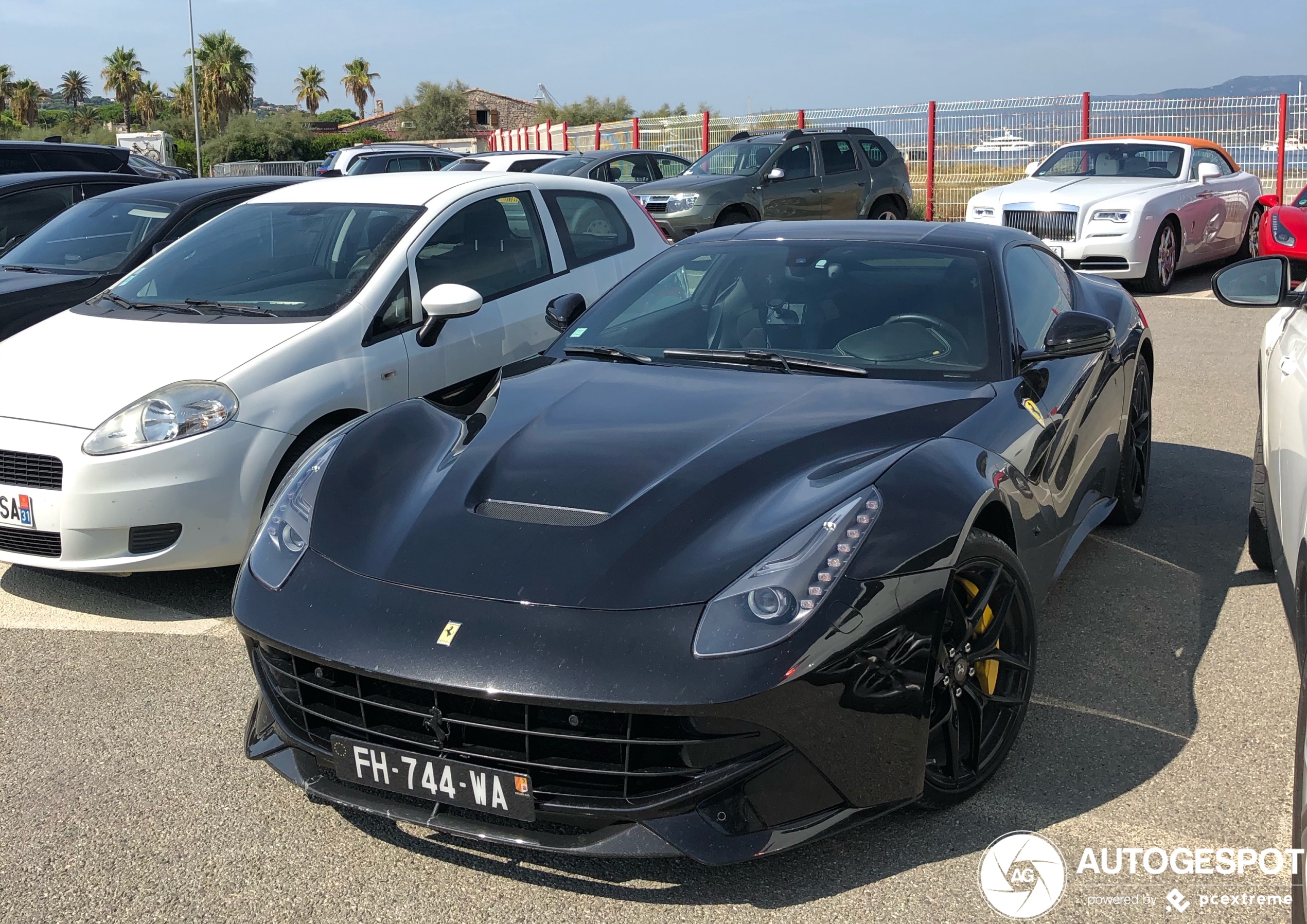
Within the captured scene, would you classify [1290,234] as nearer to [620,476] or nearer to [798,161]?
[798,161]

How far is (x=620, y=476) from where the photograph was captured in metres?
2.96

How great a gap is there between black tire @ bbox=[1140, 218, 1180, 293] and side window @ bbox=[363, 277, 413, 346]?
29.4ft

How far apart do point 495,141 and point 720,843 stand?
4414 centimetres

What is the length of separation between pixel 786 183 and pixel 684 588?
42.6 feet

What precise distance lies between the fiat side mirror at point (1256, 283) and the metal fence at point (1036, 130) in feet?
46.2

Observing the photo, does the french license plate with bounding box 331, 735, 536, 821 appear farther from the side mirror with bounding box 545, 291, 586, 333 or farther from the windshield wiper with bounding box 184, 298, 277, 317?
the windshield wiper with bounding box 184, 298, 277, 317

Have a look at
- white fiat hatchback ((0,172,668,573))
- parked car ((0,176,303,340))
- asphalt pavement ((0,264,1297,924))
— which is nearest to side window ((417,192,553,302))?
white fiat hatchback ((0,172,668,573))

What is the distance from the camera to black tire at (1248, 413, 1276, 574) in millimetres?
4289

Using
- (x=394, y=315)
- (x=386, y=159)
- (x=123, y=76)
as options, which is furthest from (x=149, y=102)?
(x=394, y=315)

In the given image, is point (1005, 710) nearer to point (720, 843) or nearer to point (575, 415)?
point (720, 843)

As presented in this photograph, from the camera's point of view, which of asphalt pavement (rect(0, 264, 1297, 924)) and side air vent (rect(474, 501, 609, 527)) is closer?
asphalt pavement (rect(0, 264, 1297, 924))

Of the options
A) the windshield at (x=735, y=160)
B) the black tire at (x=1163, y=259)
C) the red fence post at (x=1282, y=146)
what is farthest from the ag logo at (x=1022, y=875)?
the red fence post at (x=1282, y=146)

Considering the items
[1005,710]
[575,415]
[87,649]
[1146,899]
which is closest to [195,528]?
[87,649]

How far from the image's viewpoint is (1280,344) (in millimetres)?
3885
